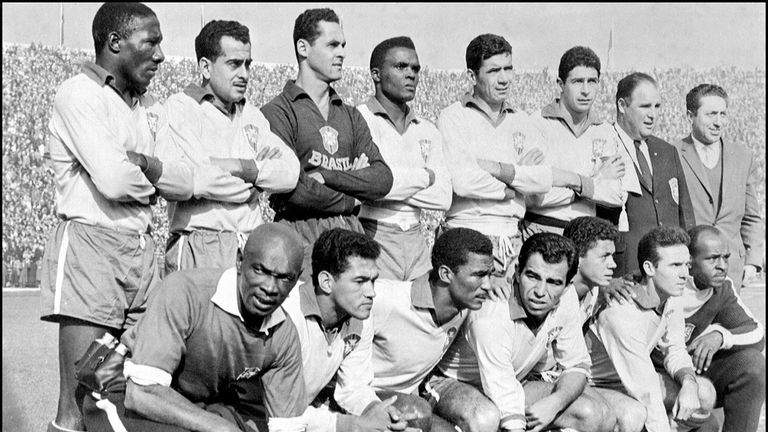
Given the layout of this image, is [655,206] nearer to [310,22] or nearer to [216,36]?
[310,22]

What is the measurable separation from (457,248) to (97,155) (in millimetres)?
1711

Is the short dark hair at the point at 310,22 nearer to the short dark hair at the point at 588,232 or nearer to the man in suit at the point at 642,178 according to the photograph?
the short dark hair at the point at 588,232

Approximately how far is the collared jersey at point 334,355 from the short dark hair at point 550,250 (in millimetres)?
915

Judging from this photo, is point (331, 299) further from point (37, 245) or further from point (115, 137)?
point (37, 245)

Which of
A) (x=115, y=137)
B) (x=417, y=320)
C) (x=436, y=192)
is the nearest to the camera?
(x=115, y=137)

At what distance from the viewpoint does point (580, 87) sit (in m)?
6.14

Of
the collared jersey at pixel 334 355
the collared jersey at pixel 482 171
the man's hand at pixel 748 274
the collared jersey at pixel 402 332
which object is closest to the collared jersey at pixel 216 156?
the collared jersey at pixel 334 355

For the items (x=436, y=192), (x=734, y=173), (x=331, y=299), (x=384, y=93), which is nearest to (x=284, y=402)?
(x=331, y=299)

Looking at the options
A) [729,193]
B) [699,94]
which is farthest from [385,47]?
[729,193]

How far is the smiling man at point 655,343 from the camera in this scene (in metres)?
5.63

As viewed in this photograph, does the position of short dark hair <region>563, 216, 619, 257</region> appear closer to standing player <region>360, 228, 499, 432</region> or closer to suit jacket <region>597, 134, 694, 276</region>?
suit jacket <region>597, 134, 694, 276</region>

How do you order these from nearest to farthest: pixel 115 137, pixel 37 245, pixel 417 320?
pixel 115 137 < pixel 417 320 < pixel 37 245

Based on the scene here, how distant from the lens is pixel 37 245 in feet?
28.2

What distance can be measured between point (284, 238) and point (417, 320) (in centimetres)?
120
